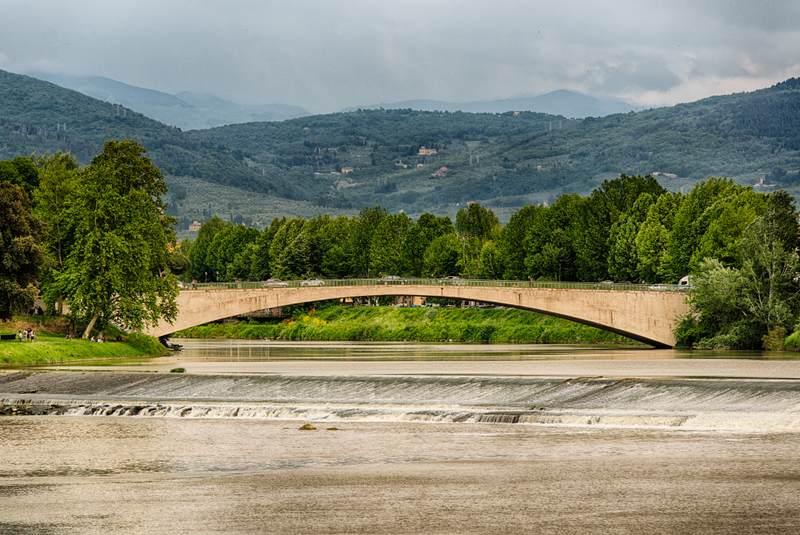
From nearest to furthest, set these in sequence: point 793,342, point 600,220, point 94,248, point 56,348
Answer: point 56,348 → point 793,342 → point 94,248 → point 600,220

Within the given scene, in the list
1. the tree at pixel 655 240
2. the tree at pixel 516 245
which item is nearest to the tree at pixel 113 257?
the tree at pixel 655 240

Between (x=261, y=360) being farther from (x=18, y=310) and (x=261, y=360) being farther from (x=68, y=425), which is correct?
(x=68, y=425)

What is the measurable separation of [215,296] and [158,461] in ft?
275

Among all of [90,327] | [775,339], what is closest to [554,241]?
[775,339]

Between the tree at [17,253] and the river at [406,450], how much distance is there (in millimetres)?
16981

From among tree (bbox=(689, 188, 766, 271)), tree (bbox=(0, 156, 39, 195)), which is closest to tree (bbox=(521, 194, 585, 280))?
tree (bbox=(689, 188, 766, 271))

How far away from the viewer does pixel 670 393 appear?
6469 centimetres

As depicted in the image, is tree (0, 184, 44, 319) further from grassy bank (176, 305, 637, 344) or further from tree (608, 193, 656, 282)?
tree (608, 193, 656, 282)

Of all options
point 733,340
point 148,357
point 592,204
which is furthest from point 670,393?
point 592,204

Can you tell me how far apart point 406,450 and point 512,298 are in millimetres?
81481

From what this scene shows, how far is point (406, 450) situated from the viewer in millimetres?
50312

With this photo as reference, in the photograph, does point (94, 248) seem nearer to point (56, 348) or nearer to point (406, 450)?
point (56, 348)

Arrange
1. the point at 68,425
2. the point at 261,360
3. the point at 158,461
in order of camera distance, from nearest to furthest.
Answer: the point at 158,461
the point at 68,425
the point at 261,360

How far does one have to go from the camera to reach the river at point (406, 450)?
36.9 m
